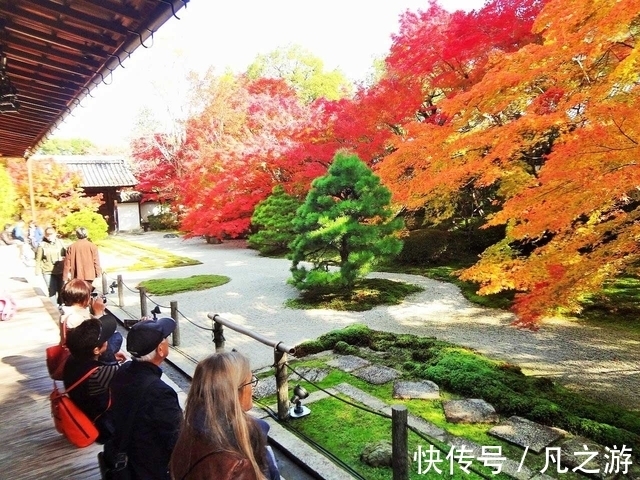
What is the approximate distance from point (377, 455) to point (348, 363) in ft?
8.27

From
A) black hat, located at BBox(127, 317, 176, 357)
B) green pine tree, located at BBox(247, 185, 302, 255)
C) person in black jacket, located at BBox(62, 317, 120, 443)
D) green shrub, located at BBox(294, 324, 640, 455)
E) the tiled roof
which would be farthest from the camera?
→ the tiled roof

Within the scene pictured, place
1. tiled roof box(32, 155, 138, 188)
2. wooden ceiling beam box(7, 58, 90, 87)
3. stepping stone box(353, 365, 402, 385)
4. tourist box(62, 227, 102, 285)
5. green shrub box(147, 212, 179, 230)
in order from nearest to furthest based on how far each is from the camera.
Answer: wooden ceiling beam box(7, 58, 90, 87) < stepping stone box(353, 365, 402, 385) < tourist box(62, 227, 102, 285) < tiled roof box(32, 155, 138, 188) < green shrub box(147, 212, 179, 230)

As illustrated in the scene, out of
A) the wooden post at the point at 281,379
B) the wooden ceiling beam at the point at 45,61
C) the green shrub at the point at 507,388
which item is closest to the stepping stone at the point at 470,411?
the green shrub at the point at 507,388

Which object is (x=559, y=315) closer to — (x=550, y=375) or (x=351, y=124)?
(x=550, y=375)

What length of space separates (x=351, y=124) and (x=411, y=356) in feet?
32.8

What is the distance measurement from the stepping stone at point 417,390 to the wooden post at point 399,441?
2.12m

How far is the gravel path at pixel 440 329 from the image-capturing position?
624cm

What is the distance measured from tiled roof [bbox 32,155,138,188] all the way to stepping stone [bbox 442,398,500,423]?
30380mm

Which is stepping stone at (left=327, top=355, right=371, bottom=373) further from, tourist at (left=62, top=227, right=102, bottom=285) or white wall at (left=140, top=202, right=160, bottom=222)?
white wall at (left=140, top=202, right=160, bottom=222)

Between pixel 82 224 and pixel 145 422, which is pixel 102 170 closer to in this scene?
pixel 82 224

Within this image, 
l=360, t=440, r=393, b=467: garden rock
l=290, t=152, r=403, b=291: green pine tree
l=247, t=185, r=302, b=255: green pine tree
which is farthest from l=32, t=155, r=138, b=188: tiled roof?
l=360, t=440, r=393, b=467: garden rock

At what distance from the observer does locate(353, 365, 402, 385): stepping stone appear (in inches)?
219

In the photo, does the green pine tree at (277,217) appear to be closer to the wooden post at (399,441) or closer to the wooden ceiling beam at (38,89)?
the wooden ceiling beam at (38,89)

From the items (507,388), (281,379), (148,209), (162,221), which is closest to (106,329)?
(281,379)
